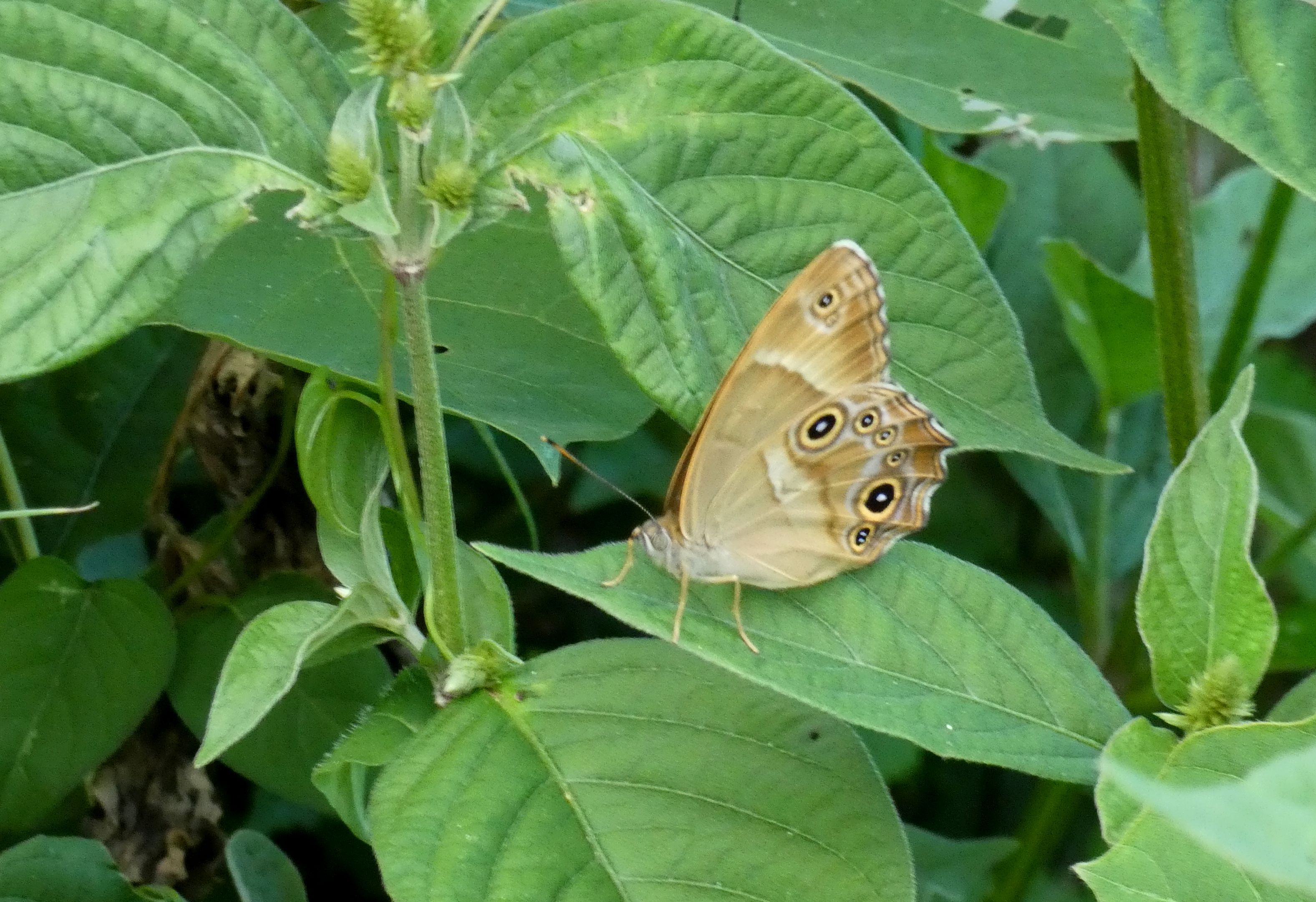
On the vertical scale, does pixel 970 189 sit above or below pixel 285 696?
above

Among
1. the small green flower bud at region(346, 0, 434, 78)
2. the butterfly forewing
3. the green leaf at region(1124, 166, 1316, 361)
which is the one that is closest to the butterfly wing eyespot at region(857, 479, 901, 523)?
the butterfly forewing

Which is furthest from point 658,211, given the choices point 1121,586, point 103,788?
point 1121,586

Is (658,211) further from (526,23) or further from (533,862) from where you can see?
(533,862)

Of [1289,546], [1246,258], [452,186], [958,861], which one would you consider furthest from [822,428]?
[1246,258]

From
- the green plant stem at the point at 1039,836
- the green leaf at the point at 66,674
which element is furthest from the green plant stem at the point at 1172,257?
the green leaf at the point at 66,674

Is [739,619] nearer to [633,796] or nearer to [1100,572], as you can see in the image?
[633,796]
